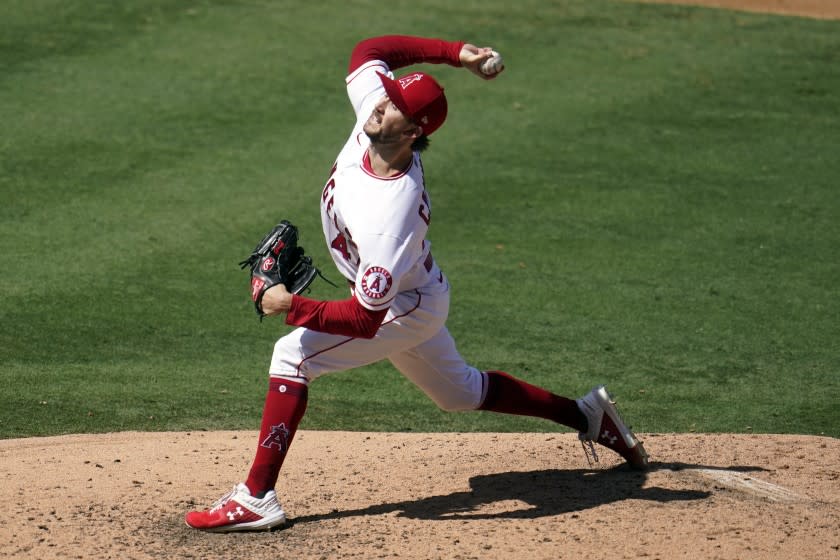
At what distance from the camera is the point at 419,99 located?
405 centimetres

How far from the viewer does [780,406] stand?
245 inches

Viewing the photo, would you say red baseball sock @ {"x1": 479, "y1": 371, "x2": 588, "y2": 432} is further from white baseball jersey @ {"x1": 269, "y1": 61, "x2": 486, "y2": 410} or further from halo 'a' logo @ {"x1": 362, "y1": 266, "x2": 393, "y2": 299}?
halo 'a' logo @ {"x1": 362, "y1": 266, "x2": 393, "y2": 299}

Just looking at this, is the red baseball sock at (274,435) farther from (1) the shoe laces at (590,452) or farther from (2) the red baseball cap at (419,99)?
(1) the shoe laces at (590,452)

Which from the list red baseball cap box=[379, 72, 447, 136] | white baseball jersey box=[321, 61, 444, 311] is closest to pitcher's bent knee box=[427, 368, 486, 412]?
white baseball jersey box=[321, 61, 444, 311]

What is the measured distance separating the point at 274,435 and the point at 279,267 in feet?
2.03

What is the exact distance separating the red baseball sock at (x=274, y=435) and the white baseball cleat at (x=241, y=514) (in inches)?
1.3

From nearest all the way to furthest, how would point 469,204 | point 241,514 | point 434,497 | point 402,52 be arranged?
1. point 241,514
2. point 434,497
3. point 402,52
4. point 469,204

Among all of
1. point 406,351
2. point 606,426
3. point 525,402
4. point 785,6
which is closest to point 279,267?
point 406,351

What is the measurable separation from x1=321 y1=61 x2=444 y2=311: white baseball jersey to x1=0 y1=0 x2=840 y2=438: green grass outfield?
5.93 ft

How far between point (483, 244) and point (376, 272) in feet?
14.6

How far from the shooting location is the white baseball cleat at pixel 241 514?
4.16 metres

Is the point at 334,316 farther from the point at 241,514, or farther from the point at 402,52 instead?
the point at 402,52

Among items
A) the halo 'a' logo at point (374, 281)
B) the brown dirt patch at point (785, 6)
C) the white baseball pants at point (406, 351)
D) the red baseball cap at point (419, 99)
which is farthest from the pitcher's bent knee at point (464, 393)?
the brown dirt patch at point (785, 6)

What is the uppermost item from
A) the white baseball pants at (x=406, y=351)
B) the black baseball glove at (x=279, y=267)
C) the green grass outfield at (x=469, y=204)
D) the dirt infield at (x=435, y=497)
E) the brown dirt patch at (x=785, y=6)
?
the black baseball glove at (x=279, y=267)
